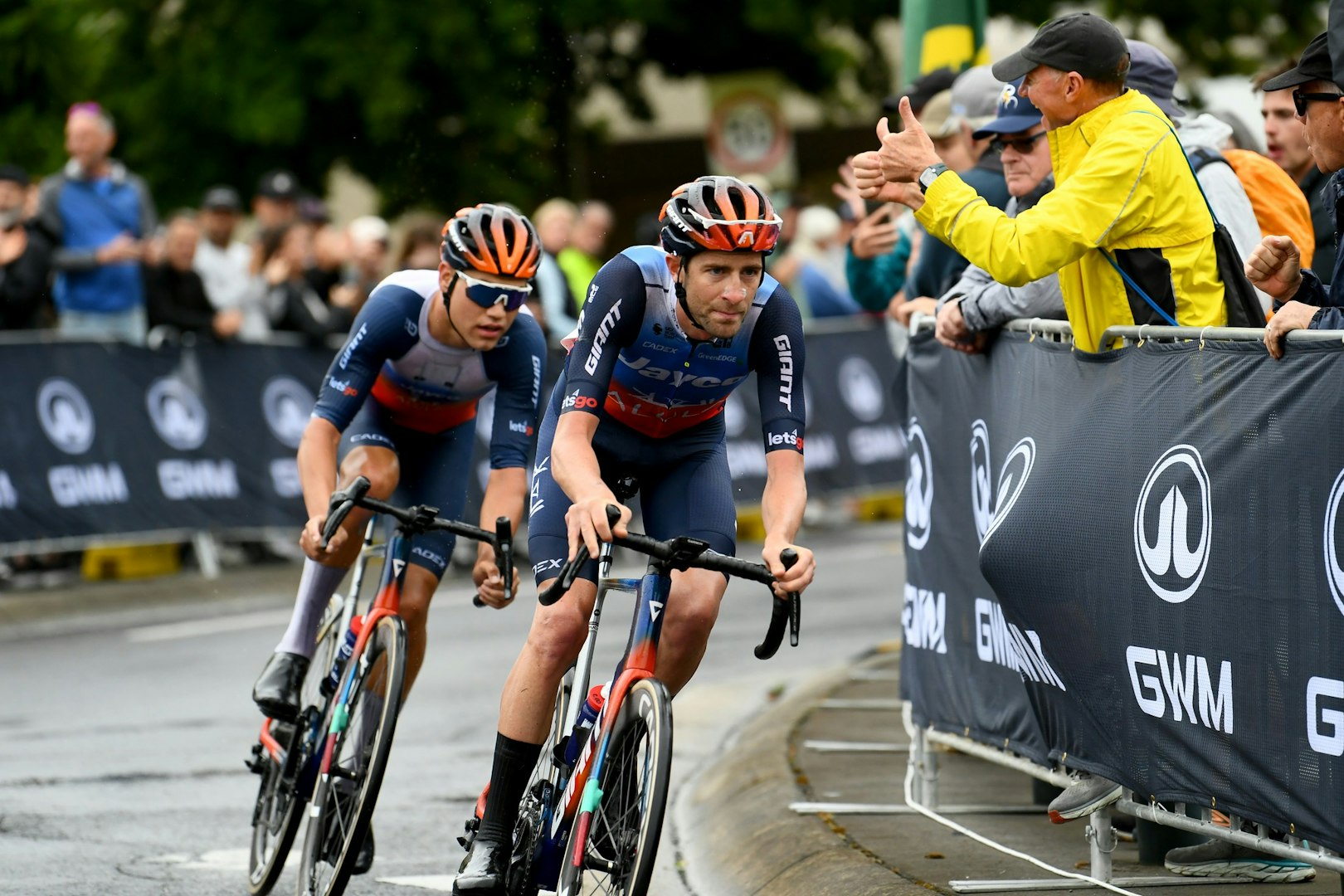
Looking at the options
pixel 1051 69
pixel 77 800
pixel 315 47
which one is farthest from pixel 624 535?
pixel 315 47

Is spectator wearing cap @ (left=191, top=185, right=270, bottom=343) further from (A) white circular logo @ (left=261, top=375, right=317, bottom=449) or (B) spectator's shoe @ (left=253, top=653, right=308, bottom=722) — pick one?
(B) spectator's shoe @ (left=253, top=653, right=308, bottom=722)

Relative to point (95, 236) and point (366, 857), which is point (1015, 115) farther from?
point (95, 236)

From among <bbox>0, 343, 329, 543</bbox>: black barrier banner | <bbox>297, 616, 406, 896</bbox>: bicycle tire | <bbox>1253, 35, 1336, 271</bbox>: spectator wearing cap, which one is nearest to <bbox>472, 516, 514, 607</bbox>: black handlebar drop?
<bbox>297, 616, 406, 896</bbox>: bicycle tire

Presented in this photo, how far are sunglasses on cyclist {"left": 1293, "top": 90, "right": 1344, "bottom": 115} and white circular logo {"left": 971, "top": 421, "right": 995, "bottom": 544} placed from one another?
1671 millimetres

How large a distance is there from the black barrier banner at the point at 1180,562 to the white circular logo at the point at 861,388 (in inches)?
508

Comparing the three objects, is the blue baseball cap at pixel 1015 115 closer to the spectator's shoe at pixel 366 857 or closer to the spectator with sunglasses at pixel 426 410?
the spectator with sunglasses at pixel 426 410

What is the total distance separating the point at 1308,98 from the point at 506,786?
9.64 ft

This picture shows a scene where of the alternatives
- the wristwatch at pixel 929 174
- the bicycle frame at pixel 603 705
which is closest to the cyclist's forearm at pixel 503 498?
the bicycle frame at pixel 603 705

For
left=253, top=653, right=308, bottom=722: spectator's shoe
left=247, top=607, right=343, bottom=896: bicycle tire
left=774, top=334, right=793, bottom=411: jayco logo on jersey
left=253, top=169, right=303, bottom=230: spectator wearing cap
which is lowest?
left=247, top=607, right=343, bottom=896: bicycle tire

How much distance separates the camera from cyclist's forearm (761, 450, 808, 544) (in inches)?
231

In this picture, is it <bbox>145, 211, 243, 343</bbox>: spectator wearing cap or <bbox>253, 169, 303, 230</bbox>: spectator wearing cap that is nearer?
<bbox>145, 211, 243, 343</bbox>: spectator wearing cap

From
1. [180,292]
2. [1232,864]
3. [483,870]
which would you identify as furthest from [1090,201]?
[180,292]

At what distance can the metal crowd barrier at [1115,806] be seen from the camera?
5.20 metres

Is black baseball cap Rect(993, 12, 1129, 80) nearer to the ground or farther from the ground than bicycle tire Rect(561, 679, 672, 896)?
farther from the ground
